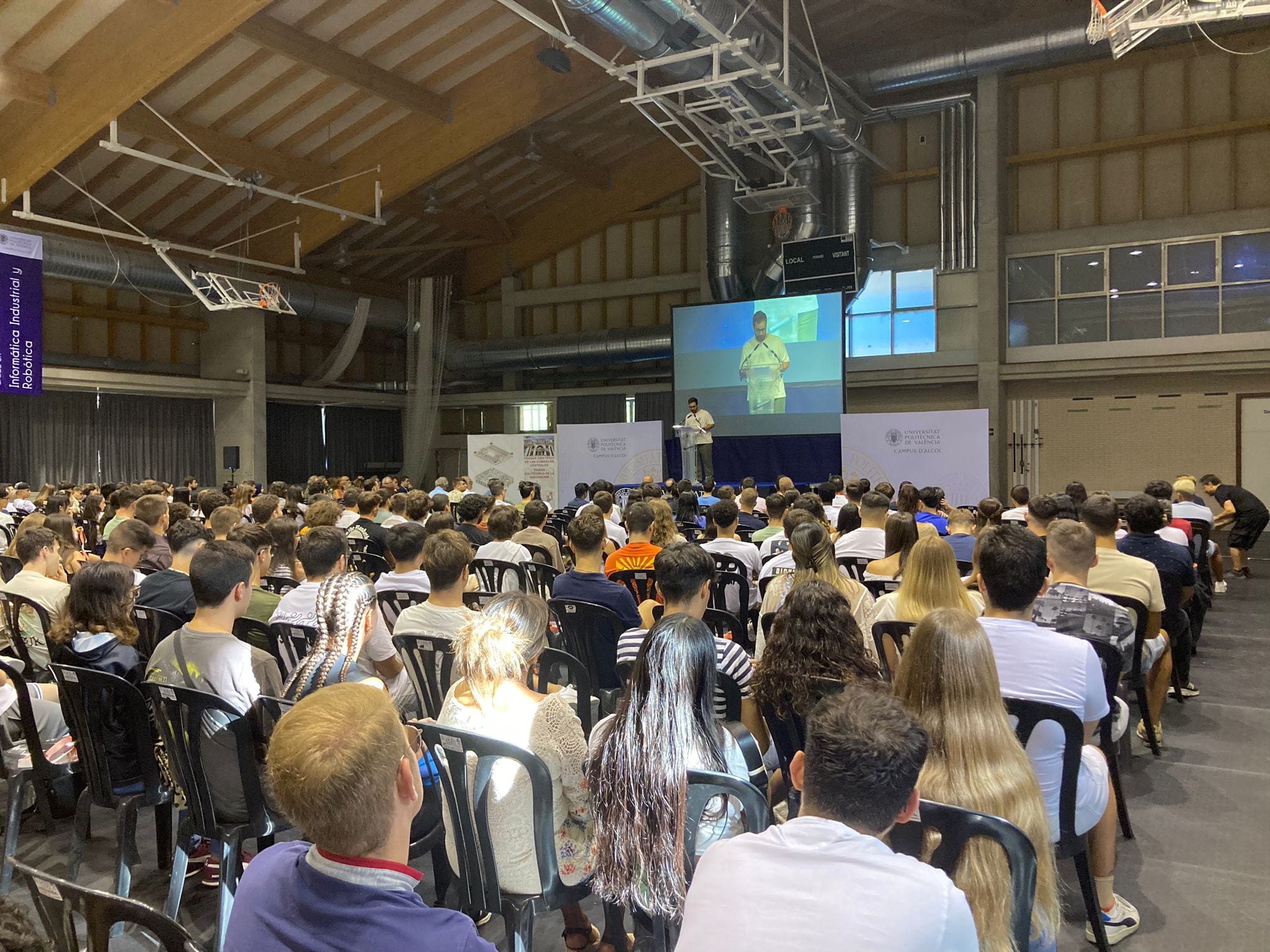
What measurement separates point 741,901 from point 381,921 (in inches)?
18.0

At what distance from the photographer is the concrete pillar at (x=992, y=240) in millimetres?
14070

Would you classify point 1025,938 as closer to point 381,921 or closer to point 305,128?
point 381,921

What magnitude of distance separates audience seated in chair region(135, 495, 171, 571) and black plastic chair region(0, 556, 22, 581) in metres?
0.68

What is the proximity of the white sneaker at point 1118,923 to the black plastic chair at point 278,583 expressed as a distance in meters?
3.56

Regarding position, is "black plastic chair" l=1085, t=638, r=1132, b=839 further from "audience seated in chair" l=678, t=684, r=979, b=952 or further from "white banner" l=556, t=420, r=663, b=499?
"white banner" l=556, t=420, r=663, b=499

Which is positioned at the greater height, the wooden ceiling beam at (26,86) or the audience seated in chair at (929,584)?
the wooden ceiling beam at (26,86)

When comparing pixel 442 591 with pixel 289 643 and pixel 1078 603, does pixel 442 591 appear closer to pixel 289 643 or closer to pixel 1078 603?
pixel 289 643

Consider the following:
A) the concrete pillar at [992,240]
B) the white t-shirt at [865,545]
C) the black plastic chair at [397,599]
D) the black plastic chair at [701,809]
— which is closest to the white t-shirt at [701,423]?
the concrete pillar at [992,240]

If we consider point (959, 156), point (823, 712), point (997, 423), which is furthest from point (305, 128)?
point (823, 712)

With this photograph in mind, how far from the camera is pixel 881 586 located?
414 cm

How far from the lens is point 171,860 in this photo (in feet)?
9.48

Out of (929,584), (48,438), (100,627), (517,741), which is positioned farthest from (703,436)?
(48,438)

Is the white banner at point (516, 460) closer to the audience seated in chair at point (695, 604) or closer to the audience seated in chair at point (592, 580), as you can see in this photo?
the audience seated in chair at point (592, 580)

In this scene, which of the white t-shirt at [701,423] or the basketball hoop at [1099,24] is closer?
the basketball hoop at [1099,24]
